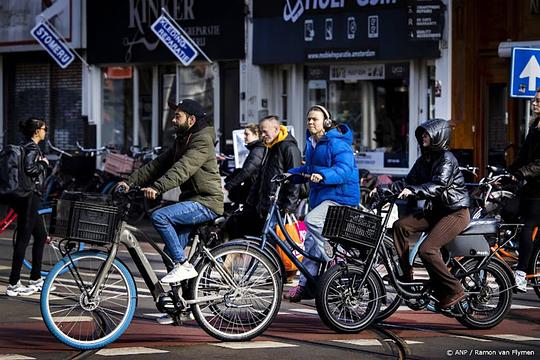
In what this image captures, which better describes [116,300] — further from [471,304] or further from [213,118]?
[213,118]

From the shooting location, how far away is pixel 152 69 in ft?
87.7

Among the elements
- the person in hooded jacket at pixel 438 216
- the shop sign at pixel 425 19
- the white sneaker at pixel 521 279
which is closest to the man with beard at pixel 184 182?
the person in hooded jacket at pixel 438 216

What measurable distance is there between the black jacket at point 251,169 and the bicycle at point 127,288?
14.5 ft

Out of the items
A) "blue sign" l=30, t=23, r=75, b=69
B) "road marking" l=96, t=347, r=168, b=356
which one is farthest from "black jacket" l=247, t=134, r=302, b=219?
"blue sign" l=30, t=23, r=75, b=69

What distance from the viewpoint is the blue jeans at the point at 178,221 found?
949cm

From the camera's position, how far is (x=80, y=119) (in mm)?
28016

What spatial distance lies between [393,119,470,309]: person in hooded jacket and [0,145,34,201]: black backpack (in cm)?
416

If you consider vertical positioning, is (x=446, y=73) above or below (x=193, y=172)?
above

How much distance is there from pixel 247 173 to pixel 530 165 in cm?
372

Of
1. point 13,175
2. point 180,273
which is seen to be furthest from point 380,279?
point 13,175

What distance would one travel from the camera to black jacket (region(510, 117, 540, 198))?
11.5 m

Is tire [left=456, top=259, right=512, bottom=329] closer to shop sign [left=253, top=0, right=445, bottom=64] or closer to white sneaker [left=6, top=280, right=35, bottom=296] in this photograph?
white sneaker [left=6, top=280, right=35, bottom=296]

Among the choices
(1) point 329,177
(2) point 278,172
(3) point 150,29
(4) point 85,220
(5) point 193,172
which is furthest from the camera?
(3) point 150,29

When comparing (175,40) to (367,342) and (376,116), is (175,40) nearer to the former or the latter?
(376,116)
